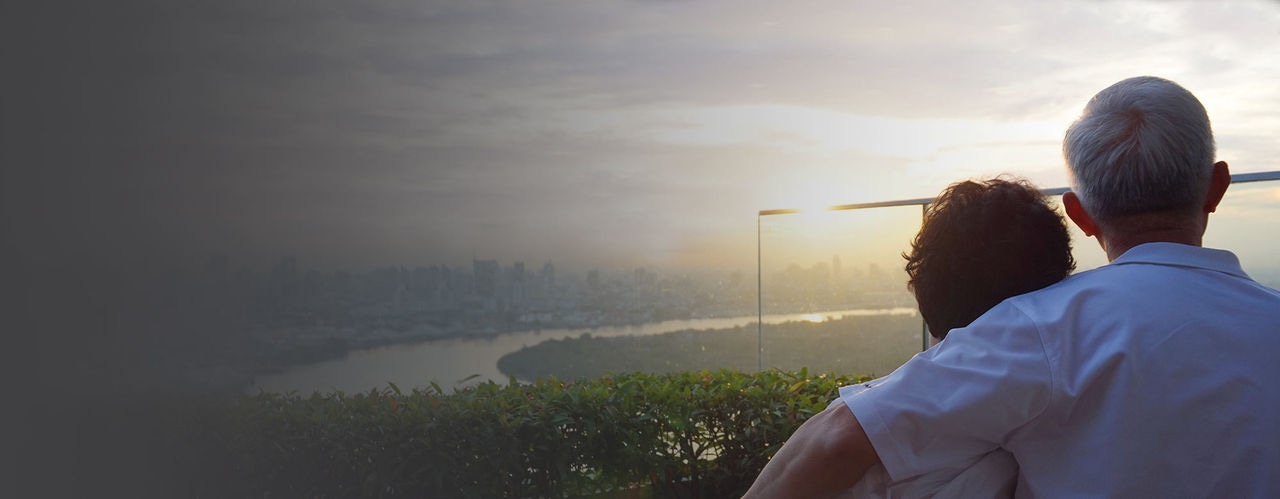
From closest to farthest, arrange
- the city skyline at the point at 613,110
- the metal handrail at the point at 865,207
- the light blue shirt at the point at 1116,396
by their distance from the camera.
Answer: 1. the light blue shirt at the point at 1116,396
2. the metal handrail at the point at 865,207
3. the city skyline at the point at 613,110

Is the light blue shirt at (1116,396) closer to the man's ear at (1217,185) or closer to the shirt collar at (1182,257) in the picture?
the shirt collar at (1182,257)

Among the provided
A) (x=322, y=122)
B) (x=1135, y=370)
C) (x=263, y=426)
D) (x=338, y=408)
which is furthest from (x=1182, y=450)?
(x=322, y=122)

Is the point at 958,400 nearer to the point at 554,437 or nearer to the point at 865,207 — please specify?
the point at 554,437

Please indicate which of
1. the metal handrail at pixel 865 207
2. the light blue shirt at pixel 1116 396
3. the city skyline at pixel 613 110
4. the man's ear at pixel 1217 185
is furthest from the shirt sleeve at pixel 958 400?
the city skyline at pixel 613 110

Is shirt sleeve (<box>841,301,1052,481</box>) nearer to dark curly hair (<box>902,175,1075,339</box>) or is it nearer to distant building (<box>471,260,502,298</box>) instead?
dark curly hair (<box>902,175,1075,339</box>)

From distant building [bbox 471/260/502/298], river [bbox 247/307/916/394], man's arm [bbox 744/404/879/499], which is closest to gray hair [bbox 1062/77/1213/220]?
man's arm [bbox 744/404/879/499]

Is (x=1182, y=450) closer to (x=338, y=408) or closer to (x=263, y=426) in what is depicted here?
(x=338, y=408)

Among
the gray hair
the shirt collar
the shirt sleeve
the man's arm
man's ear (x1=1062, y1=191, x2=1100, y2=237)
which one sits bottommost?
the man's arm
